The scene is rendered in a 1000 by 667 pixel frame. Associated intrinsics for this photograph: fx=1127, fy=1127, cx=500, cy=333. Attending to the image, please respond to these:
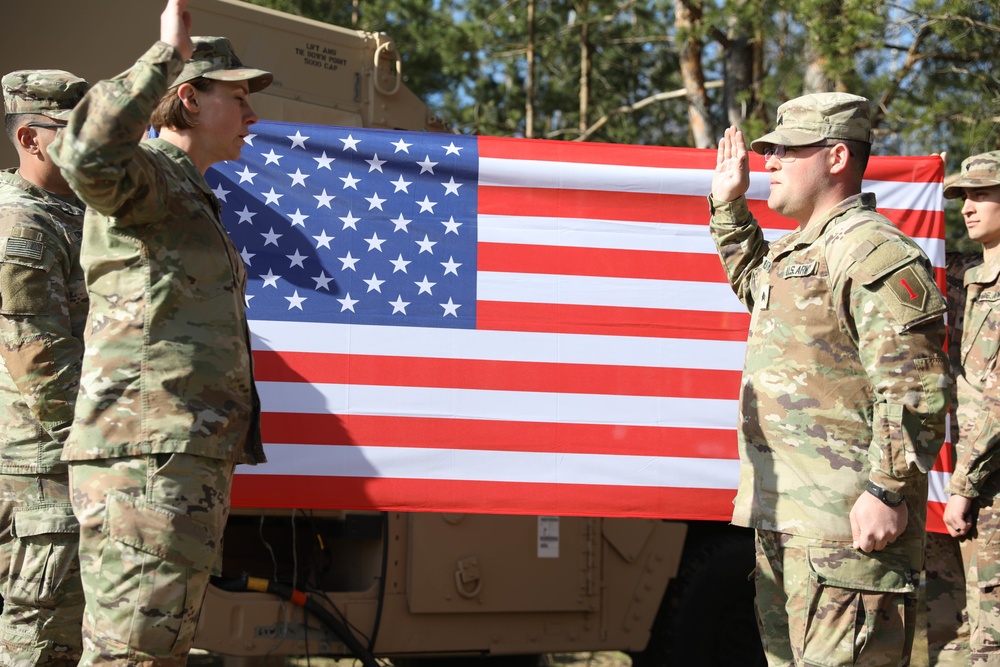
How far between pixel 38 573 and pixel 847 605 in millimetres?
2208

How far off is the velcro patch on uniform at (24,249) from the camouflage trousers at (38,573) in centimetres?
64

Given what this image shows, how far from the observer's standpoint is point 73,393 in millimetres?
3186

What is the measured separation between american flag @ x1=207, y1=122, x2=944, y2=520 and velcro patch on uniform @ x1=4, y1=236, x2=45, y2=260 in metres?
0.98

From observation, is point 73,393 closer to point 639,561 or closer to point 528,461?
point 528,461

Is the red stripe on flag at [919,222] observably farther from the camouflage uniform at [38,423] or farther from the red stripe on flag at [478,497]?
the camouflage uniform at [38,423]

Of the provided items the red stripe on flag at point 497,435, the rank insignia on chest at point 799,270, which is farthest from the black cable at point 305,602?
the rank insignia on chest at point 799,270

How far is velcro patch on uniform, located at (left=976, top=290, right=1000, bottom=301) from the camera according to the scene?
399 centimetres

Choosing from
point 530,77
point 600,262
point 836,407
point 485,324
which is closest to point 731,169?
point 836,407

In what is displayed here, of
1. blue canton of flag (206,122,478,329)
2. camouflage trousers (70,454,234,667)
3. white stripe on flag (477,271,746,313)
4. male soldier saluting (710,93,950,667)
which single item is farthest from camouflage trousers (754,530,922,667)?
blue canton of flag (206,122,478,329)

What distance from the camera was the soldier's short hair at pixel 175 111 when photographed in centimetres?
278

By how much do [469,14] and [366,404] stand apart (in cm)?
1055

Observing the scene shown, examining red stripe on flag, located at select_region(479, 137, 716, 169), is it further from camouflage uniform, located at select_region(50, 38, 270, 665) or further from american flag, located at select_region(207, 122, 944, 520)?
camouflage uniform, located at select_region(50, 38, 270, 665)

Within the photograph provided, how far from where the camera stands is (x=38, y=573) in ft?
10.5

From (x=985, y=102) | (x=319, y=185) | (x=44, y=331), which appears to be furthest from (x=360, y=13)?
(x=44, y=331)
